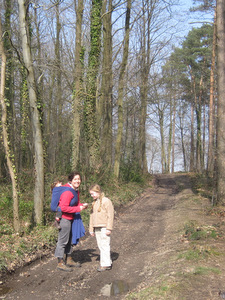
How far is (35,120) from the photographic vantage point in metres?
8.54

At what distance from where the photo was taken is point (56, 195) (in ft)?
20.6

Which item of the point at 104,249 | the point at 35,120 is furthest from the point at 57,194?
the point at 35,120

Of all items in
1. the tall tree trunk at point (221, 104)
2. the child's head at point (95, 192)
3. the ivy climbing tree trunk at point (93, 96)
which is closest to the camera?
the child's head at point (95, 192)

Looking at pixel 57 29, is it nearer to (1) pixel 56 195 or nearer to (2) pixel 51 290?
(1) pixel 56 195

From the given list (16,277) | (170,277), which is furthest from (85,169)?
(170,277)

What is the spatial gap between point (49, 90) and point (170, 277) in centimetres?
2497

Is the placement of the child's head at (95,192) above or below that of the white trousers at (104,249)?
above

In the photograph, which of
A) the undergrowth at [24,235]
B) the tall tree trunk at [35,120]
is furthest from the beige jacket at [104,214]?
the tall tree trunk at [35,120]

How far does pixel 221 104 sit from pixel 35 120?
8406 mm

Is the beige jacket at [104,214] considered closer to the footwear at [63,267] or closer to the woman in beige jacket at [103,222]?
the woman in beige jacket at [103,222]

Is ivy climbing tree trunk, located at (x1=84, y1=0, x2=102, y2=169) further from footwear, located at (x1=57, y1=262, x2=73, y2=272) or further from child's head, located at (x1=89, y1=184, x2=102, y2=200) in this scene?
footwear, located at (x1=57, y1=262, x2=73, y2=272)

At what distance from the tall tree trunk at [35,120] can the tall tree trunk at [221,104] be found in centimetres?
791

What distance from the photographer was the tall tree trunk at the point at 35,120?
27.2 feet

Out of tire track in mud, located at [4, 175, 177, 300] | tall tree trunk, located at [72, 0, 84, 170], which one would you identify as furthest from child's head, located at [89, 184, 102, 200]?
tall tree trunk, located at [72, 0, 84, 170]
